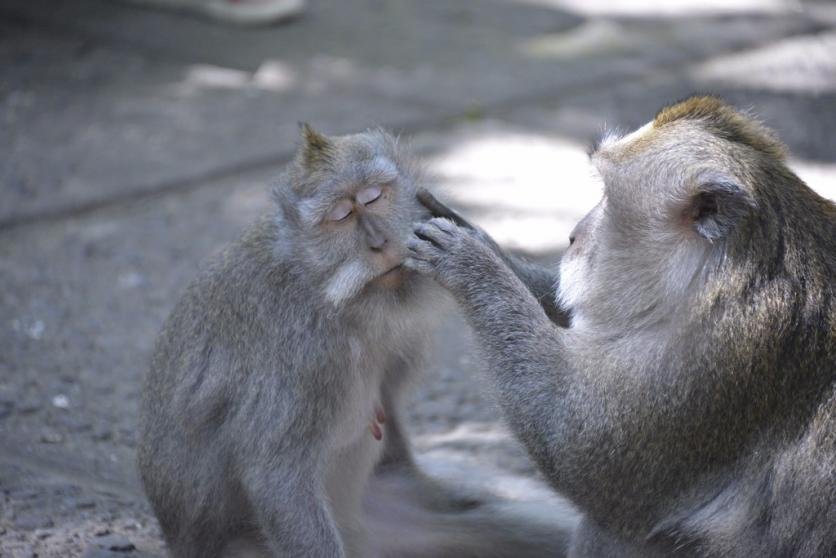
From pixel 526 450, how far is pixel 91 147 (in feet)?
14.7

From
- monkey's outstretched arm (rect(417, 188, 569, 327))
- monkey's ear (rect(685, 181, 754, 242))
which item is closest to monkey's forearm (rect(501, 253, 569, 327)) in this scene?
monkey's outstretched arm (rect(417, 188, 569, 327))

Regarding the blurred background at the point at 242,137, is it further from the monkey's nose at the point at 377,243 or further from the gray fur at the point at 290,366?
the monkey's nose at the point at 377,243

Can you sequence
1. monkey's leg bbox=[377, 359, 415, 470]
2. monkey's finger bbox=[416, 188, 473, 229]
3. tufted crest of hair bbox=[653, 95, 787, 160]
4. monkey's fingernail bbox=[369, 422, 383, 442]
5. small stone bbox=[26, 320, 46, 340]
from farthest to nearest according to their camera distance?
small stone bbox=[26, 320, 46, 340], monkey's leg bbox=[377, 359, 415, 470], monkey's fingernail bbox=[369, 422, 383, 442], monkey's finger bbox=[416, 188, 473, 229], tufted crest of hair bbox=[653, 95, 787, 160]

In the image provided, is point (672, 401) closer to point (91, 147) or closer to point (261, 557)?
point (261, 557)

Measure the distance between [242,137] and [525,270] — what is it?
145 inches

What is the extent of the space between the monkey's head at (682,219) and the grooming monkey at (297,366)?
49 centimetres

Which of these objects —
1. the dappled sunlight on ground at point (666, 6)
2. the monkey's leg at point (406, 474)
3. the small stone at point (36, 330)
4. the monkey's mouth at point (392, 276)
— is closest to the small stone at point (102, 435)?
the small stone at point (36, 330)

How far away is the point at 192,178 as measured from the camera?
22.3 ft

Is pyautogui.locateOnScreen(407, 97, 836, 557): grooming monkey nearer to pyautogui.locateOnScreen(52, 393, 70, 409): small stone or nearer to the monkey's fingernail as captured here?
the monkey's fingernail

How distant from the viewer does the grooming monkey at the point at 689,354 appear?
3145 millimetres

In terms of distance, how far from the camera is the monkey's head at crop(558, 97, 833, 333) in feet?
10.3

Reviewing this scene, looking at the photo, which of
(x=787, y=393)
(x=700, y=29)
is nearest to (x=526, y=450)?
(x=787, y=393)

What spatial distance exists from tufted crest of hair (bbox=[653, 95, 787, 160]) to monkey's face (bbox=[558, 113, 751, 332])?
3 cm

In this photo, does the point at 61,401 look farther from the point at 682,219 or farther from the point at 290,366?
the point at 682,219
